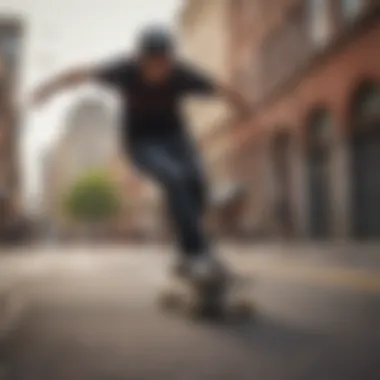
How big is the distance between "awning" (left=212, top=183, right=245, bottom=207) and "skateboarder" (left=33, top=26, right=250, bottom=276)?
0.45 ft

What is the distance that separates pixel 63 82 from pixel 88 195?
14.2 inches

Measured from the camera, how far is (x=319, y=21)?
2768 millimetres

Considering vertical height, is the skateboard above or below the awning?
below

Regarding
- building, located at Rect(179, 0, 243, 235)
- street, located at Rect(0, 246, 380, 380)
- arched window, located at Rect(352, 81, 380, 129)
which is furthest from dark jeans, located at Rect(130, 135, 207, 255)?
arched window, located at Rect(352, 81, 380, 129)

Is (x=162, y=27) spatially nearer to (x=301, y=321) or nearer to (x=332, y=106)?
(x=301, y=321)

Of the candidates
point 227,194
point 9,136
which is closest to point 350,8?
point 227,194

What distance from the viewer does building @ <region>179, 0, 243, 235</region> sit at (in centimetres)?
223

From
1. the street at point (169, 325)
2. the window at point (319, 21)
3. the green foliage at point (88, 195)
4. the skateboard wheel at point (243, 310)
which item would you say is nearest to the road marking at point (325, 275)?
the street at point (169, 325)

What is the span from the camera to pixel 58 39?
2197mm

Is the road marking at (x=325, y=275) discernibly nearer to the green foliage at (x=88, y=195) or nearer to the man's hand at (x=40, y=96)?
the green foliage at (x=88, y=195)

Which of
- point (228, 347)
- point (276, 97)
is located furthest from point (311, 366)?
point (276, 97)

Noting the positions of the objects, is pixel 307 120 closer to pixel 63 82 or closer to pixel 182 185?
pixel 182 185

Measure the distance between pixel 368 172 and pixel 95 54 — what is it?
1.71 meters

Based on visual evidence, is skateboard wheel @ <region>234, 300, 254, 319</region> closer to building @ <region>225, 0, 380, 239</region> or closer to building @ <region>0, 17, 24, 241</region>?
building @ <region>225, 0, 380, 239</region>
